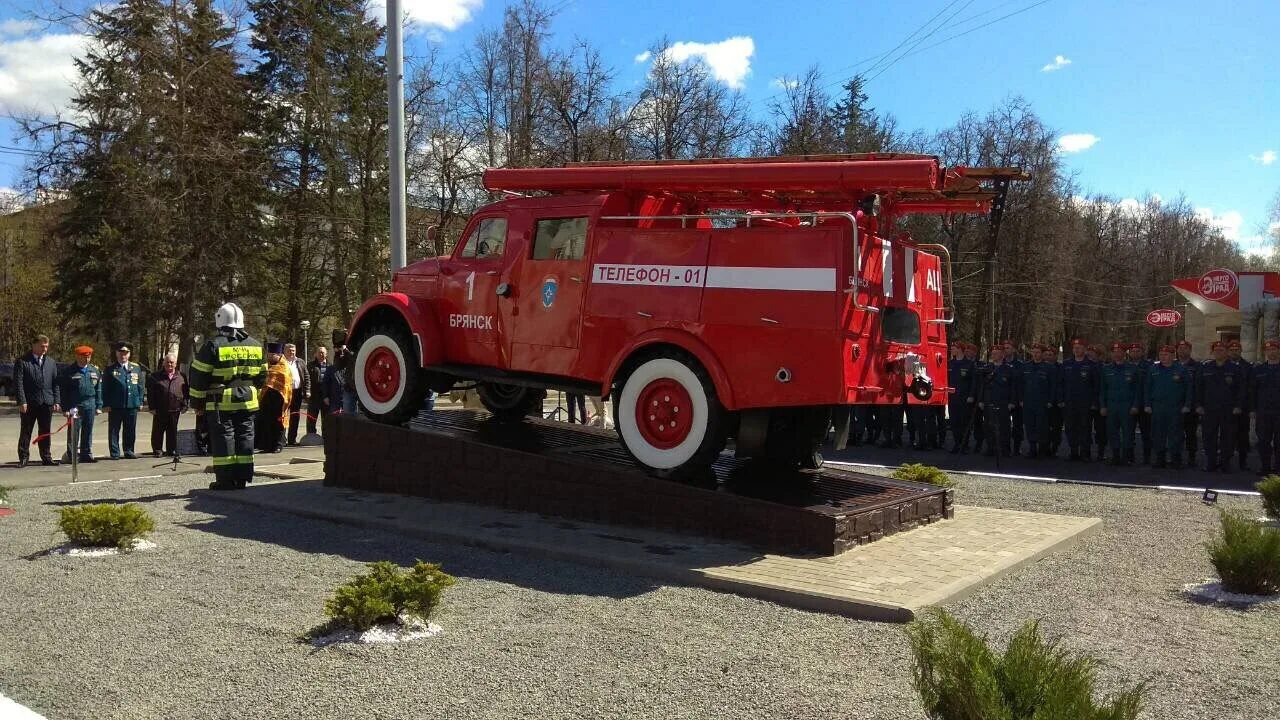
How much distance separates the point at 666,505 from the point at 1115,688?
421 centimetres

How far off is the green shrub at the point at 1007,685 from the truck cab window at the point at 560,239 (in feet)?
19.0

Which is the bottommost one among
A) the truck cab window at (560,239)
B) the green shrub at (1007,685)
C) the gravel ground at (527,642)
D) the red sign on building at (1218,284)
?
the gravel ground at (527,642)

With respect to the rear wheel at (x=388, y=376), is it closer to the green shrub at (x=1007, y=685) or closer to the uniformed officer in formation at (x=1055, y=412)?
the green shrub at (x=1007, y=685)

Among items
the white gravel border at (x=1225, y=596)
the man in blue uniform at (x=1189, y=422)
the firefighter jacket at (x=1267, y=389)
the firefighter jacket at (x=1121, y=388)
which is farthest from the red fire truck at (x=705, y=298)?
the man in blue uniform at (x=1189, y=422)

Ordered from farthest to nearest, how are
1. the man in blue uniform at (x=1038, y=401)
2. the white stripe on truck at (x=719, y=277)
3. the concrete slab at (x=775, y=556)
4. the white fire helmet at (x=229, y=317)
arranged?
the man in blue uniform at (x=1038, y=401)
the white fire helmet at (x=229, y=317)
the white stripe on truck at (x=719, y=277)
the concrete slab at (x=775, y=556)

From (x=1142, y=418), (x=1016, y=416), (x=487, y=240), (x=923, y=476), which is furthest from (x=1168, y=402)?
(x=487, y=240)

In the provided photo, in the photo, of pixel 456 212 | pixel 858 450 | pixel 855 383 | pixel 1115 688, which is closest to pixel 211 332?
pixel 456 212

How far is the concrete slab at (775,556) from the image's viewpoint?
6.41 meters

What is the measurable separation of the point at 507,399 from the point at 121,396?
8.45 m

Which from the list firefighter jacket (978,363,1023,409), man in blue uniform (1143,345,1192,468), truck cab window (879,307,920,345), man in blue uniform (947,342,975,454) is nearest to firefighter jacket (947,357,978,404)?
man in blue uniform (947,342,975,454)

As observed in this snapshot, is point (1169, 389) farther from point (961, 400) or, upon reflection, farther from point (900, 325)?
point (900, 325)

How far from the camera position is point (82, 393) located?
50.9 ft

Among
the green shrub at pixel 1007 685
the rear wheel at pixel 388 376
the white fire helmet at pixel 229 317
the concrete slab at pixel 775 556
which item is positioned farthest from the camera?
the white fire helmet at pixel 229 317

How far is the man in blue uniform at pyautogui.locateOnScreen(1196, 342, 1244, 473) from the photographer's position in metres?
14.6
